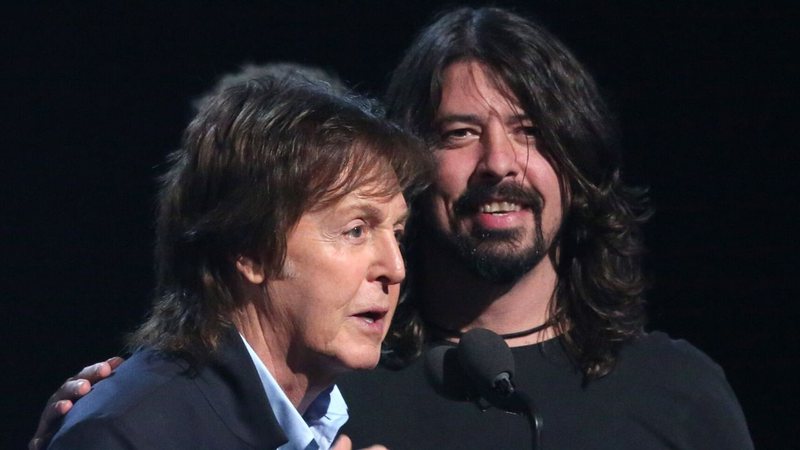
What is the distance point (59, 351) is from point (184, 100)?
84cm

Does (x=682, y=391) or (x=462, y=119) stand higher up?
(x=462, y=119)

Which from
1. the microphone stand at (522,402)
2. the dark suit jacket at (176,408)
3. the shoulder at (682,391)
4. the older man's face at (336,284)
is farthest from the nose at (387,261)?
the shoulder at (682,391)

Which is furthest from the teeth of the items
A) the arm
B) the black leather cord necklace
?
the arm

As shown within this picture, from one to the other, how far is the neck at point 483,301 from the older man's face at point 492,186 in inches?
2.8

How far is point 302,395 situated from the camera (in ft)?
8.23

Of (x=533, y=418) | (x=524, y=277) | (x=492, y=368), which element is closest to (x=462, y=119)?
(x=524, y=277)

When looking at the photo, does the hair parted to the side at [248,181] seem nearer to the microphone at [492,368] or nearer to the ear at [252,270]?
the ear at [252,270]

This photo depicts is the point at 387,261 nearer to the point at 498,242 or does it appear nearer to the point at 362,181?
the point at 362,181

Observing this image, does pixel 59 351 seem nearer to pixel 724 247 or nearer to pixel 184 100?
pixel 184 100

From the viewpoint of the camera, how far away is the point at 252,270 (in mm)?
2420

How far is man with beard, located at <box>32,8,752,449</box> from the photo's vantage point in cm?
292

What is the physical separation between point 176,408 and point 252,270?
1.01ft

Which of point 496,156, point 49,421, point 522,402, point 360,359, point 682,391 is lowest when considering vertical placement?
point 682,391

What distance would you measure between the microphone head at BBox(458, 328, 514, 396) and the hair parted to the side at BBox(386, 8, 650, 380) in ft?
0.96
